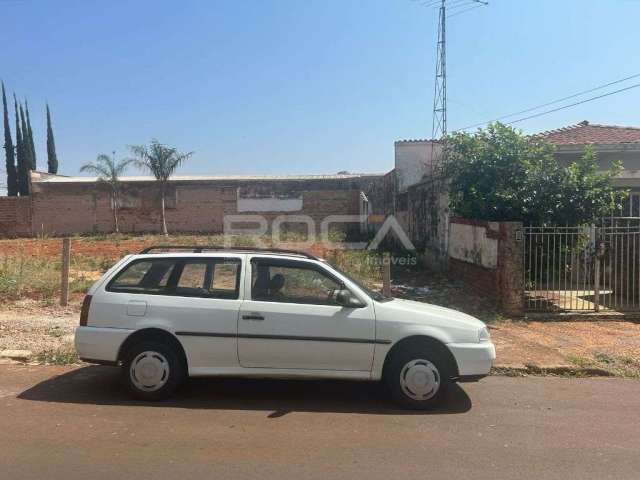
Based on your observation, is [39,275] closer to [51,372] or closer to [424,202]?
[51,372]

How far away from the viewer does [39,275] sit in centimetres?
1174

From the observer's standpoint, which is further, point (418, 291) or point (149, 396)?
point (418, 291)

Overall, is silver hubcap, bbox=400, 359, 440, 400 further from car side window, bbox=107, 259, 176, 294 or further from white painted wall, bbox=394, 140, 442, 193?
white painted wall, bbox=394, 140, 442, 193

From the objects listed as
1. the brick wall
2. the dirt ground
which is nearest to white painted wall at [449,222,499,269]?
the dirt ground

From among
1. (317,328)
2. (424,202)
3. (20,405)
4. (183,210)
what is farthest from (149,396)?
(183,210)

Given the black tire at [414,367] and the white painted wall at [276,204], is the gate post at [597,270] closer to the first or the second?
the black tire at [414,367]

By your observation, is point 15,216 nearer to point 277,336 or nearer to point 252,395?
point 252,395

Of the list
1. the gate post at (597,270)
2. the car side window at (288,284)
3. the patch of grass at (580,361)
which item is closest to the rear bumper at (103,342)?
the car side window at (288,284)

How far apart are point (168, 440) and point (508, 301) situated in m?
6.88

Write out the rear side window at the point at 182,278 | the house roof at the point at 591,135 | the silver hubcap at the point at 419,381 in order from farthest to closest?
the house roof at the point at 591,135 < the rear side window at the point at 182,278 < the silver hubcap at the point at 419,381

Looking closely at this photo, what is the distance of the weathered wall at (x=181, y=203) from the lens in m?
31.1

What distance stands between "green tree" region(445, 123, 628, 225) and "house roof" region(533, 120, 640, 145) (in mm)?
4129

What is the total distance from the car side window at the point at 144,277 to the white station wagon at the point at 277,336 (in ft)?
0.09

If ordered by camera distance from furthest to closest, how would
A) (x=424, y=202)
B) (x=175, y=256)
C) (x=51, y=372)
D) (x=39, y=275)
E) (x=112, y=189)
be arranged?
(x=112, y=189) → (x=424, y=202) → (x=39, y=275) → (x=51, y=372) → (x=175, y=256)
